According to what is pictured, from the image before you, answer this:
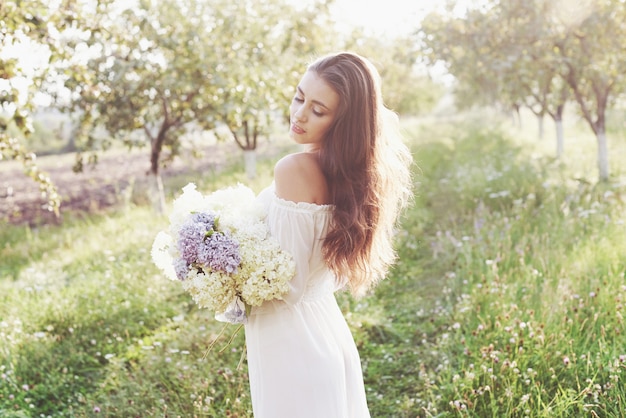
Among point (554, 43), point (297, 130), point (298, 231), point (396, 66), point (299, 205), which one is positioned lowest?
point (298, 231)

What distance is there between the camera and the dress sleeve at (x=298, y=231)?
98.2 inches

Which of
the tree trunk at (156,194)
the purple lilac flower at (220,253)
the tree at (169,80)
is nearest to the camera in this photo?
the purple lilac flower at (220,253)

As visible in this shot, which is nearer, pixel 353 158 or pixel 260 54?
pixel 353 158

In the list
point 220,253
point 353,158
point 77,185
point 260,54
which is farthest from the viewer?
point 77,185

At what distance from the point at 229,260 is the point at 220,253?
0.05m

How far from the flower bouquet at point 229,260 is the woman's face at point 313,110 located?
43 centimetres

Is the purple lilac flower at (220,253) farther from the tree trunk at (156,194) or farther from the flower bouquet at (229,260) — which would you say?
the tree trunk at (156,194)

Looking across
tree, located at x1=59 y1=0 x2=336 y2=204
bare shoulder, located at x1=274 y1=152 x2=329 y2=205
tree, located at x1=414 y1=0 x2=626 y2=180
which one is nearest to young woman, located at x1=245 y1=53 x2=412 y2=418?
bare shoulder, located at x1=274 y1=152 x2=329 y2=205

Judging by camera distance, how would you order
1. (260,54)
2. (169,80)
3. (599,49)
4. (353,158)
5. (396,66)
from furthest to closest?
(396,66) → (260,54) → (599,49) → (169,80) → (353,158)

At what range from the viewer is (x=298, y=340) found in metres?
2.64

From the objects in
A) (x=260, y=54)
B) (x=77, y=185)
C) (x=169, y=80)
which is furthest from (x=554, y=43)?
(x=77, y=185)

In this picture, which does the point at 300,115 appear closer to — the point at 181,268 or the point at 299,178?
the point at 299,178

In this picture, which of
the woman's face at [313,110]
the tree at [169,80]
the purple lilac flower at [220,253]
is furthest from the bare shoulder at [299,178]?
the tree at [169,80]

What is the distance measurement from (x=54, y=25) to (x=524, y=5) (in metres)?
9.00
